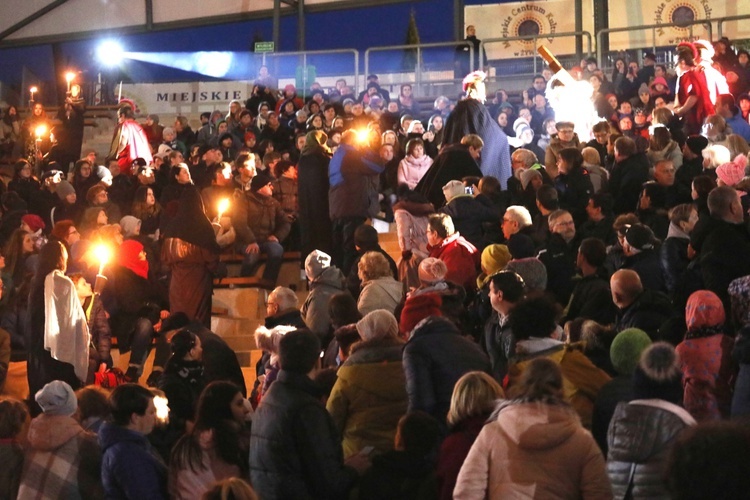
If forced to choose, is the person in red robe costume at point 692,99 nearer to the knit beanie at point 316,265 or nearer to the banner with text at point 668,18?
the knit beanie at point 316,265

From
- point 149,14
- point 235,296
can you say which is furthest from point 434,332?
point 149,14

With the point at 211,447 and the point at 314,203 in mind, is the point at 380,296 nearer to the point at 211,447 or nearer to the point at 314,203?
the point at 211,447

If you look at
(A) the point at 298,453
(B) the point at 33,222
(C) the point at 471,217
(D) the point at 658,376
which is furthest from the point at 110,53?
(D) the point at 658,376

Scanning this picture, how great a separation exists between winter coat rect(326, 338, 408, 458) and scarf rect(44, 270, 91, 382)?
3.92m

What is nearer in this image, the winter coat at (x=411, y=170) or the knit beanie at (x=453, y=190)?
the knit beanie at (x=453, y=190)

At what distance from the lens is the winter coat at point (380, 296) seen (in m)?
9.54

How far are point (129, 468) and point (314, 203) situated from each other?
737cm

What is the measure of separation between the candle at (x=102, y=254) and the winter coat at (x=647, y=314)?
608 cm

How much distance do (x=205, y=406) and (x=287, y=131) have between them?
47.4 ft

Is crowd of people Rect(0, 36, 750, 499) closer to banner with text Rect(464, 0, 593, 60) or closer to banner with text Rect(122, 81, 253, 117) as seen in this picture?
banner with text Rect(464, 0, 593, 60)

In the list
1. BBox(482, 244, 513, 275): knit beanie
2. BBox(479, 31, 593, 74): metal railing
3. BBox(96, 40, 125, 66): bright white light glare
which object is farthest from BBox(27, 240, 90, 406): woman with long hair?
BBox(96, 40, 125, 66): bright white light glare

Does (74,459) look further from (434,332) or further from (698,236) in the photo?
(698,236)

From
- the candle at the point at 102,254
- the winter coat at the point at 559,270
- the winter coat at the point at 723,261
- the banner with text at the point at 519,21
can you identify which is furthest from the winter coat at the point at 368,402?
the banner with text at the point at 519,21

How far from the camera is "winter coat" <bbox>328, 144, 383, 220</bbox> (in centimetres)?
1320
